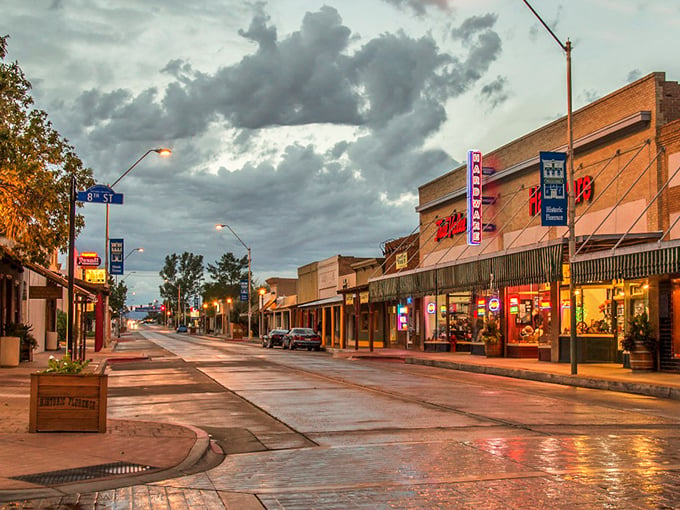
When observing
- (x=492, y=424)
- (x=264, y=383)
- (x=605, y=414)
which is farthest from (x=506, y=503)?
(x=264, y=383)

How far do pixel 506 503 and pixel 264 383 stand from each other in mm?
14589

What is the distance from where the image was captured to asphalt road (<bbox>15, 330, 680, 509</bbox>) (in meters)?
7.57

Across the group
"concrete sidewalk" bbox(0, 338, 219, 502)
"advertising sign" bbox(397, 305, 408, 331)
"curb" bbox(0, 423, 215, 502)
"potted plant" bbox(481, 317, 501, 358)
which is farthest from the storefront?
"curb" bbox(0, 423, 215, 502)

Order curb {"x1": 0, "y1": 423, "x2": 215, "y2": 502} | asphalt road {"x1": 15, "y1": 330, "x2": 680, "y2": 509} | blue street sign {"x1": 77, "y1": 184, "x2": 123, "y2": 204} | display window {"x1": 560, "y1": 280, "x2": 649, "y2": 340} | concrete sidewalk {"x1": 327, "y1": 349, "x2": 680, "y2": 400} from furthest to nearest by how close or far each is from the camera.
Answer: display window {"x1": 560, "y1": 280, "x2": 649, "y2": 340}
concrete sidewalk {"x1": 327, "y1": 349, "x2": 680, "y2": 400}
blue street sign {"x1": 77, "y1": 184, "x2": 123, "y2": 204}
asphalt road {"x1": 15, "y1": 330, "x2": 680, "y2": 509}
curb {"x1": 0, "y1": 423, "x2": 215, "y2": 502}

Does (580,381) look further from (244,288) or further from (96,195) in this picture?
(244,288)

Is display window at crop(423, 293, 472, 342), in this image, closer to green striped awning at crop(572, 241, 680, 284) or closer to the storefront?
→ the storefront

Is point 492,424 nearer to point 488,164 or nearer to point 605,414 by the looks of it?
point 605,414

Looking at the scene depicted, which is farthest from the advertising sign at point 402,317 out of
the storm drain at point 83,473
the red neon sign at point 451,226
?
the storm drain at point 83,473

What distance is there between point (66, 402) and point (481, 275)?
22.9 metres

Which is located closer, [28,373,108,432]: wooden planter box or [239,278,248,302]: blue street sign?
[28,373,108,432]: wooden planter box

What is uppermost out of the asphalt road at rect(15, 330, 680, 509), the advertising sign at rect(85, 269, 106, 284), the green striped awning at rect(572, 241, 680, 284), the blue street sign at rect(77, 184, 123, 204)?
the blue street sign at rect(77, 184, 123, 204)

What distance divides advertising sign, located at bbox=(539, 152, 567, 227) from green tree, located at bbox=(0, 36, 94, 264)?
13739 millimetres

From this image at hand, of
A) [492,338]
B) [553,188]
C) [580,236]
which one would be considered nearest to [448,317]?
[492,338]

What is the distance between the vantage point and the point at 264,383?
2133 cm
